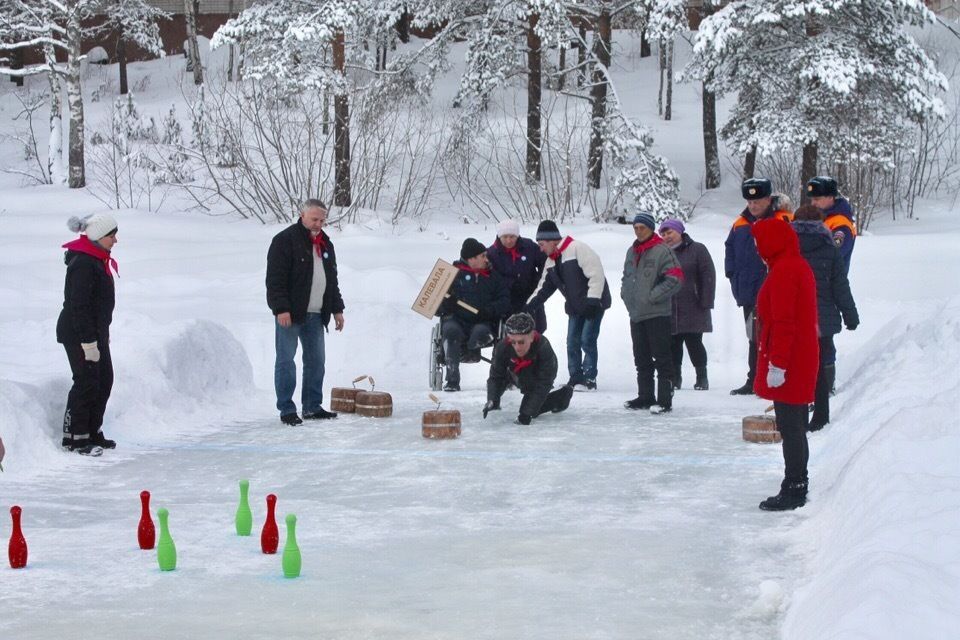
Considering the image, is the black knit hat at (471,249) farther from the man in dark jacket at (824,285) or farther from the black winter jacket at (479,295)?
the man in dark jacket at (824,285)

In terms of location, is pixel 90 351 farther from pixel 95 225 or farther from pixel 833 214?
pixel 833 214

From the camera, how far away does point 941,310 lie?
10.1 meters

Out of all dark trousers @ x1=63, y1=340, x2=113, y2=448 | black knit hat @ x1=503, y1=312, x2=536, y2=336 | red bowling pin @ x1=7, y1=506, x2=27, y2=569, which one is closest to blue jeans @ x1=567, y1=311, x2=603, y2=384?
black knit hat @ x1=503, y1=312, x2=536, y2=336

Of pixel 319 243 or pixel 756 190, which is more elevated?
pixel 756 190

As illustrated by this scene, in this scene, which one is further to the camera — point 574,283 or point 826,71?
point 826,71

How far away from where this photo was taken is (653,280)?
34.5 ft

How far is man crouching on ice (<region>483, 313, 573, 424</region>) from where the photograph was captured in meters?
10.0

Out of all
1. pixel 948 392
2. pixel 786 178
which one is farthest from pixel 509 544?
pixel 786 178

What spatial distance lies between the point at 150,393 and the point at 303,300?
5.02ft

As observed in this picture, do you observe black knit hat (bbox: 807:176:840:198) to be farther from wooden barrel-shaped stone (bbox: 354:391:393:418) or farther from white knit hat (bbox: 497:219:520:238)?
wooden barrel-shaped stone (bbox: 354:391:393:418)

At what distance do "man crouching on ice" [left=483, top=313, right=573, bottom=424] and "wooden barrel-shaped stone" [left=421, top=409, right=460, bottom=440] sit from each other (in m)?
0.67

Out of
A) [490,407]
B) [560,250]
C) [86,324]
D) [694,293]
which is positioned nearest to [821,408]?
[490,407]

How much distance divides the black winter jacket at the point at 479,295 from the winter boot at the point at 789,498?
545 cm

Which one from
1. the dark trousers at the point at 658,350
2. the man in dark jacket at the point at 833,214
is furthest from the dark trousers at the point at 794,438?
the dark trousers at the point at 658,350
